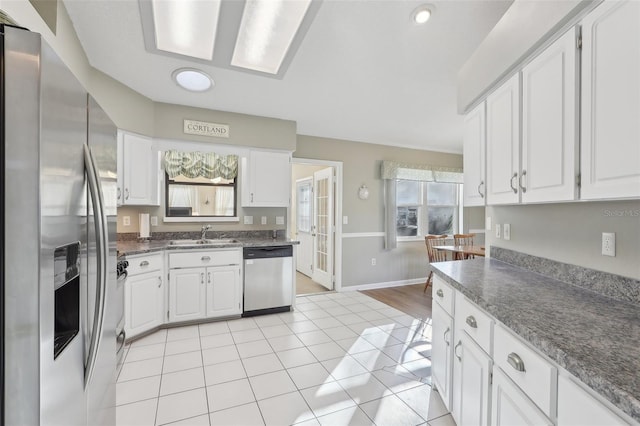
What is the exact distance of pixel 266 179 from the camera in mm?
3844

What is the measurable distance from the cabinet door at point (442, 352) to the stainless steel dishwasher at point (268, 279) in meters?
2.00

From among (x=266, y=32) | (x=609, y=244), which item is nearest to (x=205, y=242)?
(x=266, y=32)

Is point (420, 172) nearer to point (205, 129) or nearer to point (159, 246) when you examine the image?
point (205, 129)

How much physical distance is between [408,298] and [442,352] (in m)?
2.52

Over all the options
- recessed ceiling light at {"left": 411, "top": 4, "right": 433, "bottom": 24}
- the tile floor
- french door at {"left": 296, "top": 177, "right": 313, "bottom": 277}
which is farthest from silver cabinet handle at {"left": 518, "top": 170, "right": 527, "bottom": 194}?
french door at {"left": 296, "top": 177, "right": 313, "bottom": 277}

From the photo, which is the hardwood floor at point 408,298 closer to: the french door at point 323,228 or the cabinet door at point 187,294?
the french door at point 323,228

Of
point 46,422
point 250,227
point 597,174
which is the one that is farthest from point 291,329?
point 597,174

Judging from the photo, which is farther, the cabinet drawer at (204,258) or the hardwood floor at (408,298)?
the hardwood floor at (408,298)

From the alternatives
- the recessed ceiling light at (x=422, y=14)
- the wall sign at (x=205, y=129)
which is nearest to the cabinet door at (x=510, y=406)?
the recessed ceiling light at (x=422, y=14)

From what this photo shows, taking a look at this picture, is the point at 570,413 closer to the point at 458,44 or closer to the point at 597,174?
the point at 597,174

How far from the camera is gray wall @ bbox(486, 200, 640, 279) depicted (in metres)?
1.29

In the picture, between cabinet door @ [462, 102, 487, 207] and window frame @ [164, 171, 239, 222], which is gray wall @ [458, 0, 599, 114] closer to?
cabinet door @ [462, 102, 487, 207]

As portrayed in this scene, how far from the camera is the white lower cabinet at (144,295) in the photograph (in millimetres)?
2672

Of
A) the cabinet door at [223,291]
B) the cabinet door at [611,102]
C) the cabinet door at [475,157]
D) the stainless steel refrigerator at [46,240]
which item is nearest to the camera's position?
the stainless steel refrigerator at [46,240]
